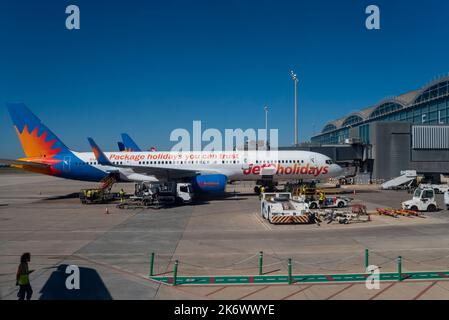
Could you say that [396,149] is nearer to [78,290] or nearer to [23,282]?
[78,290]

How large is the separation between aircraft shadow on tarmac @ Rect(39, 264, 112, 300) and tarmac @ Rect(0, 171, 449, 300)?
0.11 feet

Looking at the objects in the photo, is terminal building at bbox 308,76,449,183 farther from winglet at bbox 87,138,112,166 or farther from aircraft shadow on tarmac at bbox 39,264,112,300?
aircraft shadow on tarmac at bbox 39,264,112,300

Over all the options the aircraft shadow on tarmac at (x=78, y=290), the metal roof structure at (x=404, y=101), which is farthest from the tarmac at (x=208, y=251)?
the metal roof structure at (x=404, y=101)

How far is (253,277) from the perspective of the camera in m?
12.1

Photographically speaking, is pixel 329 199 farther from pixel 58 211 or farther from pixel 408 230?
pixel 58 211

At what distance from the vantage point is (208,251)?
52.5 feet

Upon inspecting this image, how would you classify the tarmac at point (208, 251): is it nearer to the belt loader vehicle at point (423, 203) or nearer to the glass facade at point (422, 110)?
the belt loader vehicle at point (423, 203)

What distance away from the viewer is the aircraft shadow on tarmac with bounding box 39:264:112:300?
10.2m

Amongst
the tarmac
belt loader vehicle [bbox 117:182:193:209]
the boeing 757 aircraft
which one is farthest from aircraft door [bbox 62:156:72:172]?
the tarmac

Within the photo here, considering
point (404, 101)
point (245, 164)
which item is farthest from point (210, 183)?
point (404, 101)

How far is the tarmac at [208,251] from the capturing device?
10.8 m

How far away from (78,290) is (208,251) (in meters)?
6.54
